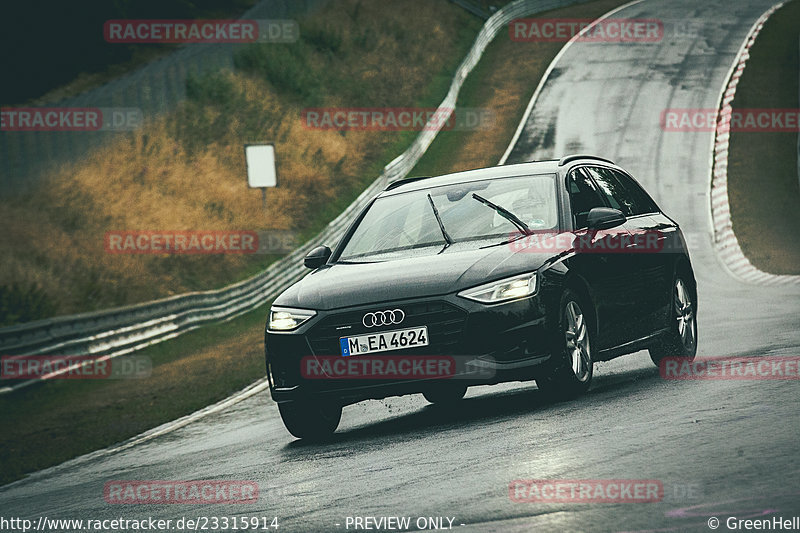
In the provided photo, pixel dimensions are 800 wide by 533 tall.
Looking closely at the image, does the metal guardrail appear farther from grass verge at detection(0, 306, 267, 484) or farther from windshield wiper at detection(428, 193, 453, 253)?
windshield wiper at detection(428, 193, 453, 253)

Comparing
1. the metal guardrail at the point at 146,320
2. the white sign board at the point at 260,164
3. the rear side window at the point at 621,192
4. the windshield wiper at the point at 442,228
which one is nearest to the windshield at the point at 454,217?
the windshield wiper at the point at 442,228

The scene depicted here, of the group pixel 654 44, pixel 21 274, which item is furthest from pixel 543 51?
pixel 21 274

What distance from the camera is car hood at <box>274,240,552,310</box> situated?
26.9ft

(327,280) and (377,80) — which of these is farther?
(377,80)

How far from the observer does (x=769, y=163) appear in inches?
1344

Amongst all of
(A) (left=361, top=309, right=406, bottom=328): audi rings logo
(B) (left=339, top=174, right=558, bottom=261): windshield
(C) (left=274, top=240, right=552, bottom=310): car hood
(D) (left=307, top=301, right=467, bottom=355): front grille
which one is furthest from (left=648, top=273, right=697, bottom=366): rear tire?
(A) (left=361, top=309, right=406, bottom=328): audi rings logo

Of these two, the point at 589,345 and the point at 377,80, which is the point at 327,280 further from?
the point at 377,80

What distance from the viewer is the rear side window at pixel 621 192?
10.4 m

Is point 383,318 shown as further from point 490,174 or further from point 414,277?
point 490,174

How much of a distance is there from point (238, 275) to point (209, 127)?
37.9ft

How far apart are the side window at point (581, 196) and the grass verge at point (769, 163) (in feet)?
42.0

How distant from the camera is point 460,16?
195 ft

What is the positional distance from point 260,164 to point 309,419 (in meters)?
22.9

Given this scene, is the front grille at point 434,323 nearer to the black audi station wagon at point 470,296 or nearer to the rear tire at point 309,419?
the black audi station wagon at point 470,296
